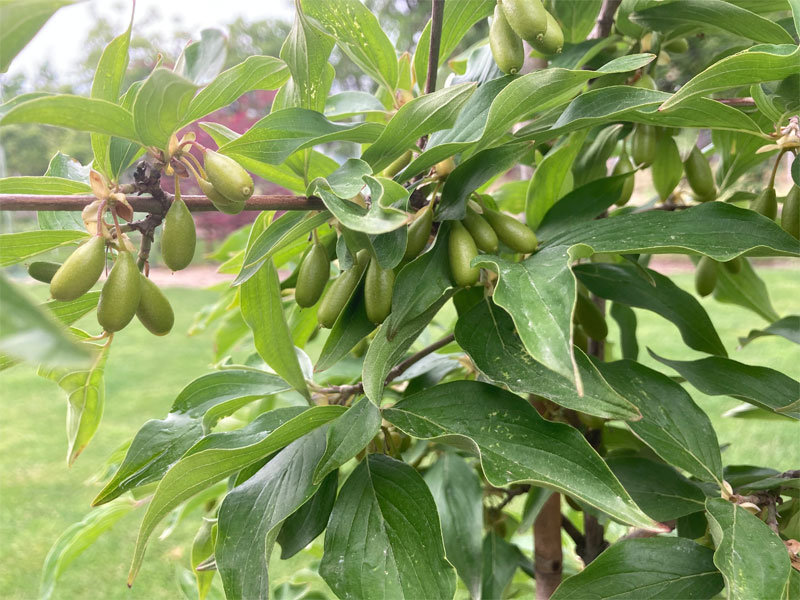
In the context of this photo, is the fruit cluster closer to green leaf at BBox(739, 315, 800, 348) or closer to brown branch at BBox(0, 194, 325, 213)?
brown branch at BBox(0, 194, 325, 213)

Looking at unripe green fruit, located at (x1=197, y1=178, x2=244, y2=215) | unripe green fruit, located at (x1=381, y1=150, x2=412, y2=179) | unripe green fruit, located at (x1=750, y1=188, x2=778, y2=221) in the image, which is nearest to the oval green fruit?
unripe green fruit, located at (x1=197, y1=178, x2=244, y2=215)

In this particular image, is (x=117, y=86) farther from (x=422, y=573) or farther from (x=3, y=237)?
(x=422, y=573)

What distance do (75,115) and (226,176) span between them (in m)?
0.06

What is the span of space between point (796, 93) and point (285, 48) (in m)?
0.26

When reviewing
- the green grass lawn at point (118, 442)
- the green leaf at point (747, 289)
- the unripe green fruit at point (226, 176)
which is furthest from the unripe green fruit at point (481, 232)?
the green grass lawn at point (118, 442)

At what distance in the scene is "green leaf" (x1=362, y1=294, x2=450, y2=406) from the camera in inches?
11.8

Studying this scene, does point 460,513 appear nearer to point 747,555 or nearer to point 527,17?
point 747,555

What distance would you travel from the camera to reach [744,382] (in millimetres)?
395

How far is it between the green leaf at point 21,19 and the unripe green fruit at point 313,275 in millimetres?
175

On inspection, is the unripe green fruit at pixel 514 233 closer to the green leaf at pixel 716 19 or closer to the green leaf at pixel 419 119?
the green leaf at pixel 419 119

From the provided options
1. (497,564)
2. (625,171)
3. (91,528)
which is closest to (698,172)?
(625,171)

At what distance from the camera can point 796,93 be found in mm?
328

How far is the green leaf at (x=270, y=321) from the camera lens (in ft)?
1.24

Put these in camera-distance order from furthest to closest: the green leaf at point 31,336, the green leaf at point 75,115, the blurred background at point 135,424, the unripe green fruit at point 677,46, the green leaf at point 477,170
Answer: the blurred background at point 135,424 < the unripe green fruit at point 677,46 < the green leaf at point 477,170 < the green leaf at point 75,115 < the green leaf at point 31,336
